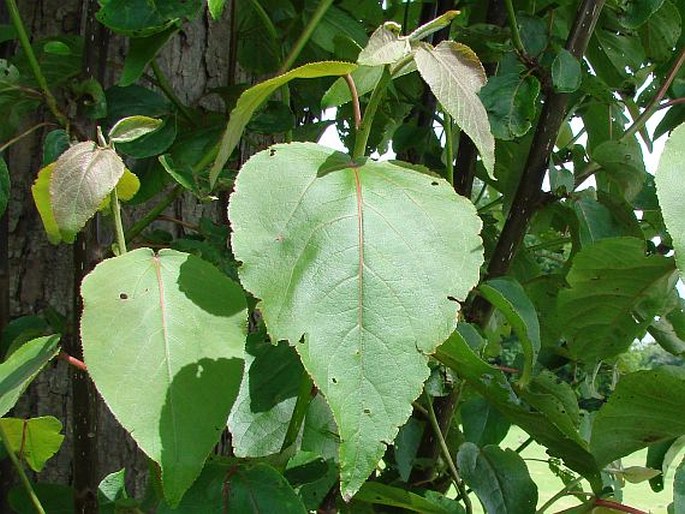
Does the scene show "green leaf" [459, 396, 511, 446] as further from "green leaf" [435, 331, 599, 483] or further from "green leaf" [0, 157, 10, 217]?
"green leaf" [0, 157, 10, 217]

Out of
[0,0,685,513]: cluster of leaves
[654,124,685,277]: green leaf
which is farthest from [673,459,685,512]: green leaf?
[654,124,685,277]: green leaf

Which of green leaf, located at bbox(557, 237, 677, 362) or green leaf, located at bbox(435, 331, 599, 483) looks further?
green leaf, located at bbox(557, 237, 677, 362)

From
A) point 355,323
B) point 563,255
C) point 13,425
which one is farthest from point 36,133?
point 563,255

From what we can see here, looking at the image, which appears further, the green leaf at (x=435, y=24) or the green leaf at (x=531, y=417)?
the green leaf at (x=531, y=417)

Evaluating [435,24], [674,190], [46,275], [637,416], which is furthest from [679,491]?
[46,275]

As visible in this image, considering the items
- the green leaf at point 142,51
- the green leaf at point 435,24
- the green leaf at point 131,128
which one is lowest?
the green leaf at point 142,51

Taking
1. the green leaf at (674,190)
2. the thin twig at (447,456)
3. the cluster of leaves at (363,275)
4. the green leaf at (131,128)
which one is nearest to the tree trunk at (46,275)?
the cluster of leaves at (363,275)

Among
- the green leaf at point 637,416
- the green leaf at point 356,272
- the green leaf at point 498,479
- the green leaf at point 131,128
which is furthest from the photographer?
the green leaf at point 498,479

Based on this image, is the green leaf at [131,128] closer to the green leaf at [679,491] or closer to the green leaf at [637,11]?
the green leaf at [679,491]
